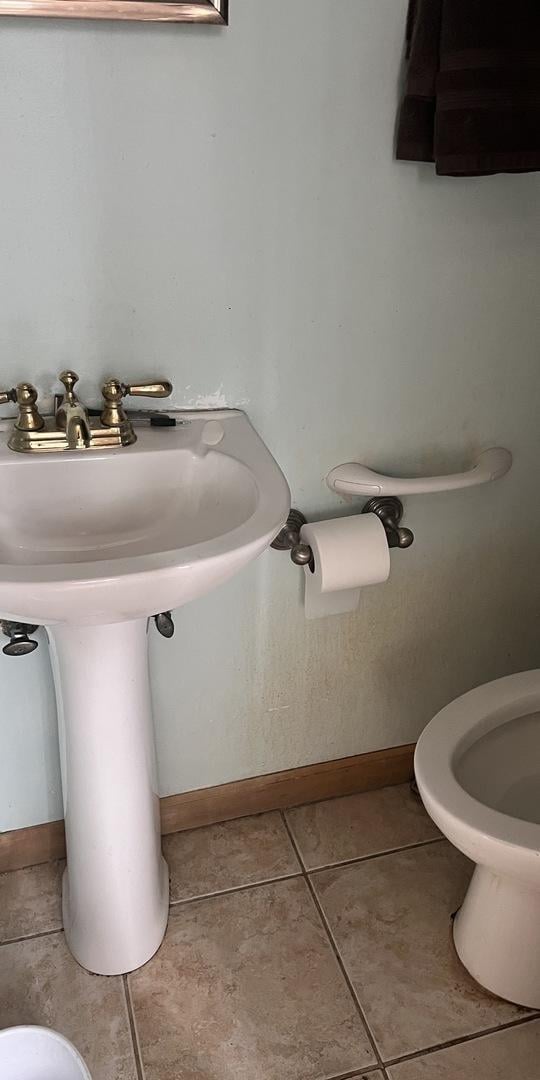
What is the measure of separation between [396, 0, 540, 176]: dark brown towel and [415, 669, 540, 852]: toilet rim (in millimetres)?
764

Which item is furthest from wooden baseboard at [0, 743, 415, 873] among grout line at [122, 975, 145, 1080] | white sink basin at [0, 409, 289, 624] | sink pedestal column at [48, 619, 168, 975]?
white sink basin at [0, 409, 289, 624]

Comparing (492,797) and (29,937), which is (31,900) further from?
(492,797)

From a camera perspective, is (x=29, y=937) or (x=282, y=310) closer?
(x=282, y=310)

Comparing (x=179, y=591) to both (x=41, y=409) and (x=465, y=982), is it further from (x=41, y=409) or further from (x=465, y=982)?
(x=465, y=982)

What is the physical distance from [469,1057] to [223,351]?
1087 millimetres

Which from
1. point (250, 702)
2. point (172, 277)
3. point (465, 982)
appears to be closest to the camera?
point (172, 277)

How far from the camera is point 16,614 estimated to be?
90cm

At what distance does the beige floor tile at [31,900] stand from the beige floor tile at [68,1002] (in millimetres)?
31

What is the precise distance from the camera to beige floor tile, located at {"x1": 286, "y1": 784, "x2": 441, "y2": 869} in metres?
1.61

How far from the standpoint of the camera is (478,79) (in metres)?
1.04

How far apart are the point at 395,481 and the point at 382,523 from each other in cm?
10

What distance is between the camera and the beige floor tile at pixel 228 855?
5.07ft

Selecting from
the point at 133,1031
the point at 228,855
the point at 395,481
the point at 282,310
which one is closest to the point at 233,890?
the point at 228,855

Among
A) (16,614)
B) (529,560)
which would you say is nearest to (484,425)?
(529,560)
